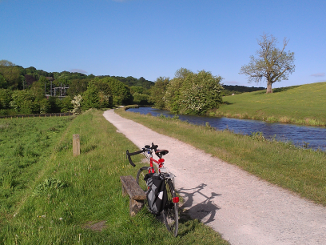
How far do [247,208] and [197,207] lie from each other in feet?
3.18

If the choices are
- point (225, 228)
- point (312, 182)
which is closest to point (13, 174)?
point (225, 228)

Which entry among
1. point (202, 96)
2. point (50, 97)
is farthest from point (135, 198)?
point (50, 97)

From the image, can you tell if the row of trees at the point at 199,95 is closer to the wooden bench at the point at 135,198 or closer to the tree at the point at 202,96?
the tree at the point at 202,96

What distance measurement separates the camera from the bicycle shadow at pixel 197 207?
4488mm

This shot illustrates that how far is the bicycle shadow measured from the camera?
4488mm

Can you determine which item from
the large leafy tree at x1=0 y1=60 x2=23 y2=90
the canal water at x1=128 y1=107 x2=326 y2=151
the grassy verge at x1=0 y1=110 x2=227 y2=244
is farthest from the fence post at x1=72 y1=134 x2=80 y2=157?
the large leafy tree at x1=0 y1=60 x2=23 y2=90

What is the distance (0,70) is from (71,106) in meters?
48.9

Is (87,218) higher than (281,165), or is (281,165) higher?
(281,165)

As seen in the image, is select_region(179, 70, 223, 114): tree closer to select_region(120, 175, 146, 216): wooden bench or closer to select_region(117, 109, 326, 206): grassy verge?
select_region(117, 109, 326, 206): grassy verge

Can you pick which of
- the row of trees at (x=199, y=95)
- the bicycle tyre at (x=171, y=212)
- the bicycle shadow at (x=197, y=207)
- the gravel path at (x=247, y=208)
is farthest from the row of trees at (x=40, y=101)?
the bicycle tyre at (x=171, y=212)

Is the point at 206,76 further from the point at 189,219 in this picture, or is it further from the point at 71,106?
the point at 189,219

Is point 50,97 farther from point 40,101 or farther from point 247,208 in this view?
point 247,208

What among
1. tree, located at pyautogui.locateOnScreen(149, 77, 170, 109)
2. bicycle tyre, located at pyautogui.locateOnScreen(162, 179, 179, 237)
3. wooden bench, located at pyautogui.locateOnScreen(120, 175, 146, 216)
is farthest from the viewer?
tree, located at pyautogui.locateOnScreen(149, 77, 170, 109)

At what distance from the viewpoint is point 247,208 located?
4891 mm
